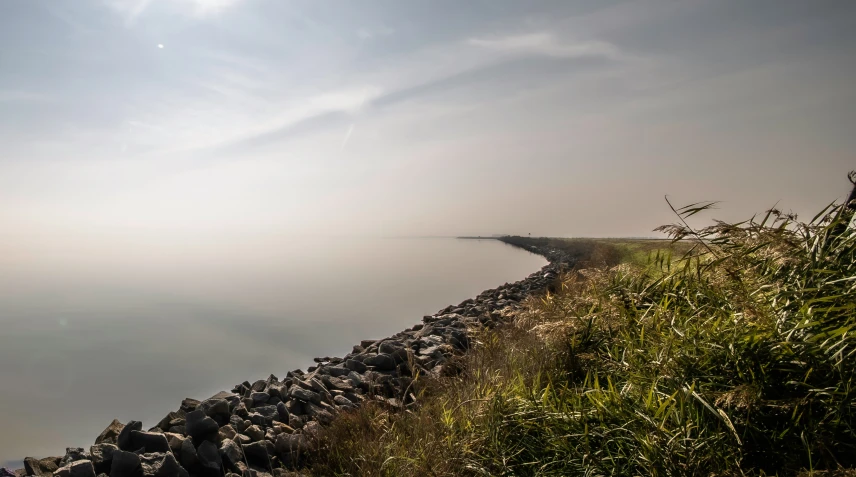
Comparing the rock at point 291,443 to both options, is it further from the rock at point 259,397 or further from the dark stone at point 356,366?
the dark stone at point 356,366

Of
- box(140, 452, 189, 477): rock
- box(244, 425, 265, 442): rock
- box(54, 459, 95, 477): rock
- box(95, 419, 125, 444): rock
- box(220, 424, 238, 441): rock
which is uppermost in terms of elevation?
box(54, 459, 95, 477): rock

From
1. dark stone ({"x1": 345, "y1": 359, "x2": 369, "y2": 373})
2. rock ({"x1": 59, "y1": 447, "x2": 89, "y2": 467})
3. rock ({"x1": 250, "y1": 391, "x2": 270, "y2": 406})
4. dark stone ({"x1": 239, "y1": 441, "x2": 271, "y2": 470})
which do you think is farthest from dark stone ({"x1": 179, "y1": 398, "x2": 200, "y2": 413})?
dark stone ({"x1": 345, "y1": 359, "x2": 369, "y2": 373})

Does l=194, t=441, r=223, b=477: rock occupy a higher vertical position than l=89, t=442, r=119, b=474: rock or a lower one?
lower

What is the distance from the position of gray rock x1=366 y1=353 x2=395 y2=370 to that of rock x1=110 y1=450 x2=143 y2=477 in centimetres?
365

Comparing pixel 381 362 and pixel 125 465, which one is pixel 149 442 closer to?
pixel 125 465

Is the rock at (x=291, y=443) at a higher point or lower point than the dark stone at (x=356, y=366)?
higher

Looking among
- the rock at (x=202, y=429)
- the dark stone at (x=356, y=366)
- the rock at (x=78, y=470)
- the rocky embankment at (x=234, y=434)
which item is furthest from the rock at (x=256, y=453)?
the dark stone at (x=356, y=366)

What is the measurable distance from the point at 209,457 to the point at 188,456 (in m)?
0.16

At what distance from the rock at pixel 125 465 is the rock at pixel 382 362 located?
12.0 feet

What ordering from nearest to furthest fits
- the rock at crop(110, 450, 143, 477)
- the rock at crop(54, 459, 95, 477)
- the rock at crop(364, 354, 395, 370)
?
1. the rock at crop(54, 459, 95, 477)
2. the rock at crop(110, 450, 143, 477)
3. the rock at crop(364, 354, 395, 370)

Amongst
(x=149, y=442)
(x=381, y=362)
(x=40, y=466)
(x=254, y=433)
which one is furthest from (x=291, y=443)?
(x=381, y=362)

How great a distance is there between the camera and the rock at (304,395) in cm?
533

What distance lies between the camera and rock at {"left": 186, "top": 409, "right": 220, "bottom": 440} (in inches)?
161

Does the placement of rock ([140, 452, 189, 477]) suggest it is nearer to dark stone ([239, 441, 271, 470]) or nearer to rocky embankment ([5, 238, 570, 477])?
rocky embankment ([5, 238, 570, 477])
